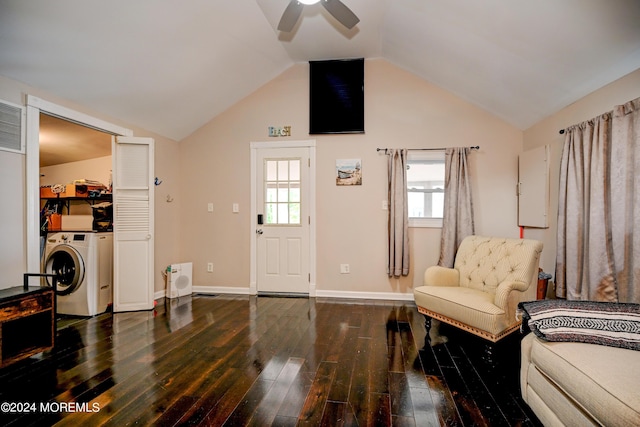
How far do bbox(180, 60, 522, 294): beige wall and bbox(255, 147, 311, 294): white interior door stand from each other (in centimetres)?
18

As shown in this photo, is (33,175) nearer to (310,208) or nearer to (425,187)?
(310,208)

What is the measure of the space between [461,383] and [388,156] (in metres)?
2.73

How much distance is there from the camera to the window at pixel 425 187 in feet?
12.8

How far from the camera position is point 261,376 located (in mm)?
2014

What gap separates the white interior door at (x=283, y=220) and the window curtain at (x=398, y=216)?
1125 mm

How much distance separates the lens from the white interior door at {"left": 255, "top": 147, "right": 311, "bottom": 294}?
13.6 feet

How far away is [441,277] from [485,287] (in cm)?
38

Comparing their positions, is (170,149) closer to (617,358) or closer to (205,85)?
(205,85)

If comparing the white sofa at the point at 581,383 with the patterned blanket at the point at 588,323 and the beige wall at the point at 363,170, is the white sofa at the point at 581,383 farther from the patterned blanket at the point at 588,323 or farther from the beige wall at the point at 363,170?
the beige wall at the point at 363,170

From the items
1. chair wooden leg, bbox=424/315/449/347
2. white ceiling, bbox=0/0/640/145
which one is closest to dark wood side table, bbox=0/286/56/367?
white ceiling, bbox=0/0/640/145

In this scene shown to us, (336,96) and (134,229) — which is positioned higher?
(336,96)

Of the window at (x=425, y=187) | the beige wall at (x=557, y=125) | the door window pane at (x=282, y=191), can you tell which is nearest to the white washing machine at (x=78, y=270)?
the door window pane at (x=282, y=191)

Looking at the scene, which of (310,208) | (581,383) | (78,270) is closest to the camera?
(581,383)

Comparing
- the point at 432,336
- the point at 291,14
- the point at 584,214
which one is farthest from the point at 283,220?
the point at 584,214
